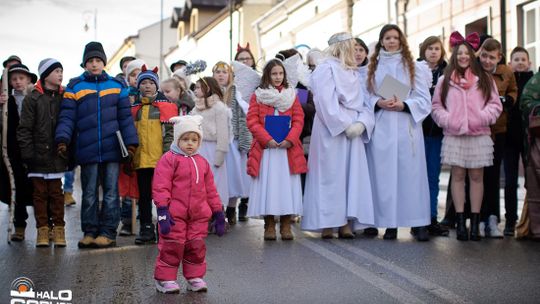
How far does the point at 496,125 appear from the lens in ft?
32.1

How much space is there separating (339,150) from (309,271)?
2.72 metres

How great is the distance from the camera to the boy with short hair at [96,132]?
8812 mm

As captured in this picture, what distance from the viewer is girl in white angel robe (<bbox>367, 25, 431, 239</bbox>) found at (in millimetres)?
9586

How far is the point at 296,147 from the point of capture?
32.0ft

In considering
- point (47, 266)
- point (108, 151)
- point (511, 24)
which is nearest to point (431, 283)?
point (47, 266)

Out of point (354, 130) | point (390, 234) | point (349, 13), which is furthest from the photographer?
point (349, 13)

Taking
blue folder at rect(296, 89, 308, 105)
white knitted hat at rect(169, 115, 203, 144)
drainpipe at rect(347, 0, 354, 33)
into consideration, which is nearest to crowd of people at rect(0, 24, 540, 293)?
blue folder at rect(296, 89, 308, 105)

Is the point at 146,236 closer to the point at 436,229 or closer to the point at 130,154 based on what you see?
the point at 130,154

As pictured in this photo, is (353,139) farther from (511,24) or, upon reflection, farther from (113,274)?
(511,24)

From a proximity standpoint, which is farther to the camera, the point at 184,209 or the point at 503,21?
the point at 503,21

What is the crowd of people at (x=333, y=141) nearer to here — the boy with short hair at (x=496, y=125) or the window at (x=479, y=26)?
the boy with short hair at (x=496, y=125)

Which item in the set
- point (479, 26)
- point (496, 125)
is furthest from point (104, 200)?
point (479, 26)

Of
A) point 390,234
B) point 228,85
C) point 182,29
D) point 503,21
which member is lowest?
point 390,234

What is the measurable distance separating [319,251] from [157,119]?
7.09ft
